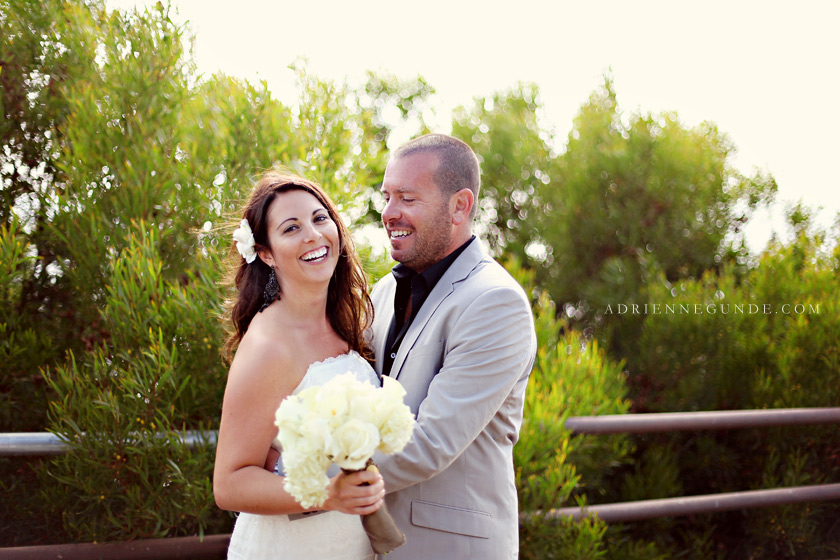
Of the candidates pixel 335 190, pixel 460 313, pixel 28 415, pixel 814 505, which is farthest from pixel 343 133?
pixel 814 505

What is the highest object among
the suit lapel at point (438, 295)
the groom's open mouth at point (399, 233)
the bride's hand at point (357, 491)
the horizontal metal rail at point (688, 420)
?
the groom's open mouth at point (399, 233)

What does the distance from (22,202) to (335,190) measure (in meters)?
1.63

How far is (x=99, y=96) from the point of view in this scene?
3367 mm

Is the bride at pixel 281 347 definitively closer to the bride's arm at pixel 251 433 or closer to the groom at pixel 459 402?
the bride's arm at pixel 251 433

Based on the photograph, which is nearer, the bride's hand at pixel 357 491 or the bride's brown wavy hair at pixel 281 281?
the bride's hand at pixel 357 491

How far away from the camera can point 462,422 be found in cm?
218

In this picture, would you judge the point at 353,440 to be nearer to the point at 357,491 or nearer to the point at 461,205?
the point at 357,491

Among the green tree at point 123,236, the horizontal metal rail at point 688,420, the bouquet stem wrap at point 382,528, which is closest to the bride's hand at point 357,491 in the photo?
the bouquet stem wrap at point 382,528

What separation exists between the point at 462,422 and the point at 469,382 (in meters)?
0.13

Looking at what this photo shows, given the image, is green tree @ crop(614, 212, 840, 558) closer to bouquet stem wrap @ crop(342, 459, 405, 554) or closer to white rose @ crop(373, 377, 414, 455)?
bouquet stem wrap @ crop(342, 459, 405, 554)

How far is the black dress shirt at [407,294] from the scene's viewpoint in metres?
2.68

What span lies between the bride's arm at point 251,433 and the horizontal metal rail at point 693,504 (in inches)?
68.2

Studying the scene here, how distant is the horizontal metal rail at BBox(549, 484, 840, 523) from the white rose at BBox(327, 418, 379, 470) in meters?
2.13

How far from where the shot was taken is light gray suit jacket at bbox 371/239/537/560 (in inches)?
85.1
